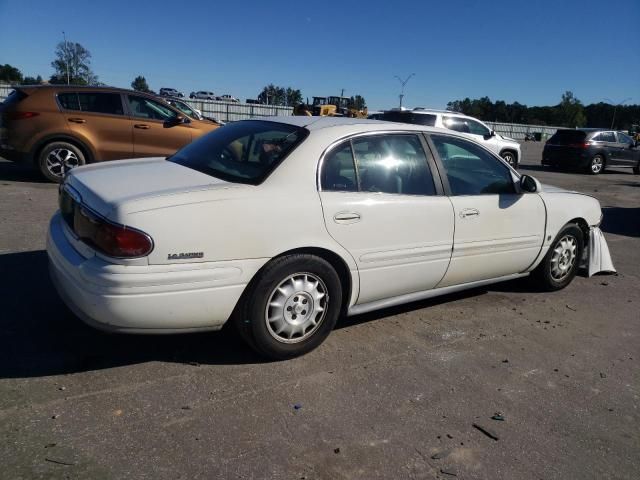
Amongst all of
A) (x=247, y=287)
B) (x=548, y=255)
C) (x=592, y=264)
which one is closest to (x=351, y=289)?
(x=247, y=287)

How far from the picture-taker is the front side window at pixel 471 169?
408 cm

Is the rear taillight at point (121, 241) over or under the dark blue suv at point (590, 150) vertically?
under

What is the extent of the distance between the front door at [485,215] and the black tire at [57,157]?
21.9ft

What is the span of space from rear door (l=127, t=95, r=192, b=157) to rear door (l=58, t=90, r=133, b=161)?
5.4 inches

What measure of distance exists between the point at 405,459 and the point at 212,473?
902mm

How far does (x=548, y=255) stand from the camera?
4.89 m

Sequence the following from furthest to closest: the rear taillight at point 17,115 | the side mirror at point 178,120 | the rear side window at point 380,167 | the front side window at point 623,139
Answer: the front side window at point 623,139 < the side mirror at point 178,120 < the rear taillight at point 17,115 < the rear side window at point 380,167

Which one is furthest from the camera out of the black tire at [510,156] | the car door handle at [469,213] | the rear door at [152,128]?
the black tire at [510,156]

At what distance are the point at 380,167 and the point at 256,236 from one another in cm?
114

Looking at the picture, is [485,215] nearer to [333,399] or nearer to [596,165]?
[333,399]

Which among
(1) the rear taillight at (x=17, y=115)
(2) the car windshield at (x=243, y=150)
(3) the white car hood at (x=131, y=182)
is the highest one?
(1) the rear taillight at (x=17, y=115)

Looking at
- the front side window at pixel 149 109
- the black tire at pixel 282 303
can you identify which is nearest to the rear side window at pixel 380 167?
the black tire at pixel 282 303

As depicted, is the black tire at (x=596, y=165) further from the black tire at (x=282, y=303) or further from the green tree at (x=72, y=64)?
the green tree at (x=72, y=64)

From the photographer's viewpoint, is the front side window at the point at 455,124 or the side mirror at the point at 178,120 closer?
the side mirror at the point at 178,120
